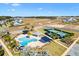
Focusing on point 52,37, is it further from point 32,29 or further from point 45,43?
point 32,29

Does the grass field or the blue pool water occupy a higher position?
the blue pool water

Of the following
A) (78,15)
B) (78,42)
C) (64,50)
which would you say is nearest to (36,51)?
(64,50)

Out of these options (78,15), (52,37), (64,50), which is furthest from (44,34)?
(78,15)

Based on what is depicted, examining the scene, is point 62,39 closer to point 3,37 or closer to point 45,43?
point 45,43

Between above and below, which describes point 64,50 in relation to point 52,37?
below

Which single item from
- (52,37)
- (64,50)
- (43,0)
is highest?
(43,0)

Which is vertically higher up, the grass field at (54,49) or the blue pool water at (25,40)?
the blue pool water at (25,40)
